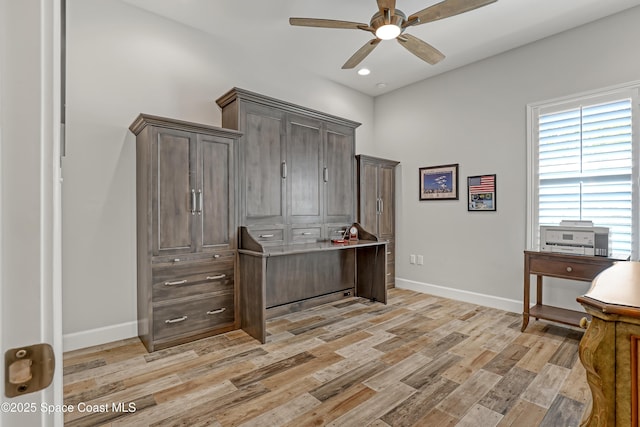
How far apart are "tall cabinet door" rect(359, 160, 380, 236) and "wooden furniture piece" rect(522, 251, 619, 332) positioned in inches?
79.4

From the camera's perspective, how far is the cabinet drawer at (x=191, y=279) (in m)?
2.76

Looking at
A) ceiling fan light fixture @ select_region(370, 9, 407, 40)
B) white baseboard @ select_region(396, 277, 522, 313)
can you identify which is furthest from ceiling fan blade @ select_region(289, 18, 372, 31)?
white baseboard @ select_region(396, 277, 522, 313)

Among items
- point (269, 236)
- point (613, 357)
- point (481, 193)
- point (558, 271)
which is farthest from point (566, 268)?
point (269, 236)

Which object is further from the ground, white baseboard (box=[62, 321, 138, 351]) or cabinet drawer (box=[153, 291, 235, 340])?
cabinet drawer (box=[153, 291, 235, 340])

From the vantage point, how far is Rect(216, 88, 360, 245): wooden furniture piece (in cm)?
338

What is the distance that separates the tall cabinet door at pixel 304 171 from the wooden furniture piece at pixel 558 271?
235 centimetres

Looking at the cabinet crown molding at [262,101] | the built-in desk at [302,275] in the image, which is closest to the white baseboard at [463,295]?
the built-in desk at [302,275]

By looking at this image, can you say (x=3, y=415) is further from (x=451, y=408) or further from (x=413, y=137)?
(x=413, y=137)

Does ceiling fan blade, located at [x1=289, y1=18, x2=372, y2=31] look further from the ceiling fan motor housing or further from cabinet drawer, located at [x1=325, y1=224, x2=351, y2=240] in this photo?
cabinet drawer, located at [x1=325, y1=224, x2=351, y2=240]

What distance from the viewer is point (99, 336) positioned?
2.87 meters

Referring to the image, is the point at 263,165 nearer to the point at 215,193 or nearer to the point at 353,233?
the point at 215,193

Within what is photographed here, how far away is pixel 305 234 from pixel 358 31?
92.8 inches

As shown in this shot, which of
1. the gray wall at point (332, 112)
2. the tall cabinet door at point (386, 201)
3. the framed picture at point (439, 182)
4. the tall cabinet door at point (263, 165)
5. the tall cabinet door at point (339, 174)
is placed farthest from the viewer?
the tall cabinet door at point (386, 201)

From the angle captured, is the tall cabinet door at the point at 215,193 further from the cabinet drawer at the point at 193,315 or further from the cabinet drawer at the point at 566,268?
the cabinet drawer at the point at 566,268
